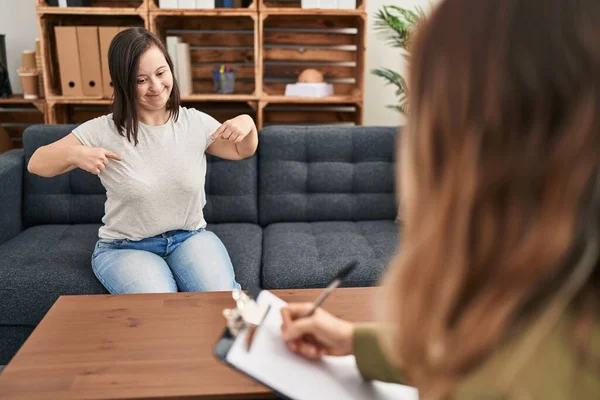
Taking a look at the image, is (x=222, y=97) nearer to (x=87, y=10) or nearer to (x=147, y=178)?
(x=87, y=10)

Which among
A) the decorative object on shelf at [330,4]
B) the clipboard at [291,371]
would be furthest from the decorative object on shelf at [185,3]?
the clipboard at [291,371]

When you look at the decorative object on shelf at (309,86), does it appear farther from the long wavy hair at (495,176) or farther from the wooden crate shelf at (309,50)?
the long wavy hair at (495,176)

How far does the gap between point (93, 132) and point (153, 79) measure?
263 mm

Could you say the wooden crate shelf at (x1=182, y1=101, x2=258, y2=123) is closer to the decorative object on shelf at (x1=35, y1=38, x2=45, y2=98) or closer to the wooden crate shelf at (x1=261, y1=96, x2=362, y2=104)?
the wooden crate shelf at (x1=261, y1=96, x2=362, y2=104)

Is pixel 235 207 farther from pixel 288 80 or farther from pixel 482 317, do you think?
pixel 482 317

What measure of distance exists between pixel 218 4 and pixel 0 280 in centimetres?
165

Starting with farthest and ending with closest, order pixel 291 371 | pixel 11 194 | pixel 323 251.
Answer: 1. pixel 11 194
2. pixel 323 251
3. pixel 291 371

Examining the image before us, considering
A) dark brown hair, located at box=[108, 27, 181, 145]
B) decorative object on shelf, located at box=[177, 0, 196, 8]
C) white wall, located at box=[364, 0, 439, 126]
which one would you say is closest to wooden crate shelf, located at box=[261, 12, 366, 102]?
white wall, located at box=[364, 0, 439, 126]

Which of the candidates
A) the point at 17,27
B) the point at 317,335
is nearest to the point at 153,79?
the point at 317,335

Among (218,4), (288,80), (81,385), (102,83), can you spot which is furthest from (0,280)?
(288,80)

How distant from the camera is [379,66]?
10.2 ft

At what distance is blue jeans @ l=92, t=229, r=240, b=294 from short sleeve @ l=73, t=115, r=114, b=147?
0.32 metres

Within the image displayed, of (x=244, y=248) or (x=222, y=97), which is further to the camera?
(x=222, y=97)

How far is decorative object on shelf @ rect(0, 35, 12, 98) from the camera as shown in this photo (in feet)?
9.07
